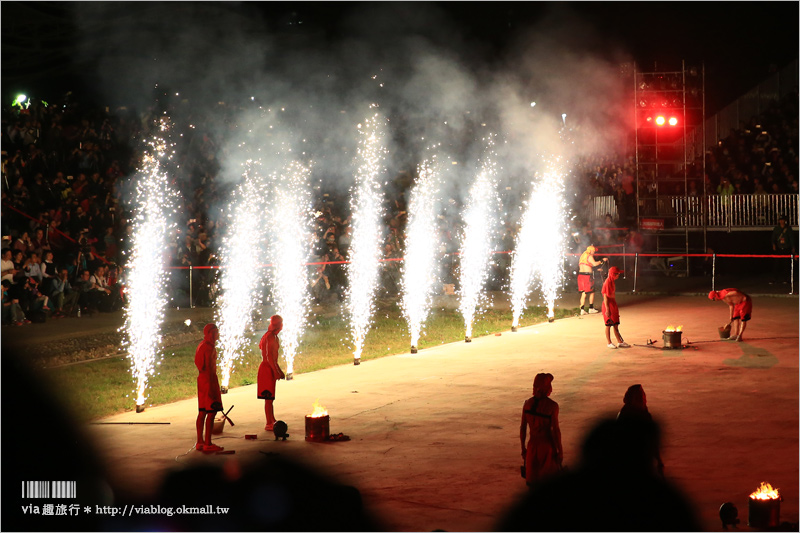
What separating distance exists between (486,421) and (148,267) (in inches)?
424

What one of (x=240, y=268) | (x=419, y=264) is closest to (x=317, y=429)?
(x=240, y=268)

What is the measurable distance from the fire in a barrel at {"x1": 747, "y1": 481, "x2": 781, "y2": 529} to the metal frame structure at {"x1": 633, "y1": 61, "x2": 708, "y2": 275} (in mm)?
18176

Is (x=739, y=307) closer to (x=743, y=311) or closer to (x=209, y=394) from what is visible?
(x=743, y=311)

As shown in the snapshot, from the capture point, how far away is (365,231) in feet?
76.4

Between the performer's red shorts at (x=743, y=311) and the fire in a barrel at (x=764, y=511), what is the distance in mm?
8932

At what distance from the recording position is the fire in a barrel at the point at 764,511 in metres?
6.15

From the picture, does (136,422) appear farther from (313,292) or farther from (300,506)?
(313,292)

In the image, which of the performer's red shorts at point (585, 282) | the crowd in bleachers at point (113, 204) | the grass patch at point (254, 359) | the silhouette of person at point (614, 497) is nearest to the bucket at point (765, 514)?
the silhouette of person at point (614, 497)

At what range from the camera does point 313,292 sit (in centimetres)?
1948

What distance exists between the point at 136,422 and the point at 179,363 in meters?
3.80

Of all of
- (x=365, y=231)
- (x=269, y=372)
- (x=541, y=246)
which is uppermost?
(x=365, y=231)

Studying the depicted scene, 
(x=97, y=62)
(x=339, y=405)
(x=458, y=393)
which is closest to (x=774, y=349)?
(x=458, y=393)

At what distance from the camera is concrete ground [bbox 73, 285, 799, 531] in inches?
286

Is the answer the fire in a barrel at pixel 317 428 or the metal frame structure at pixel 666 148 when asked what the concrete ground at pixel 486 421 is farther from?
the metal frame structure at pixel 666 148
